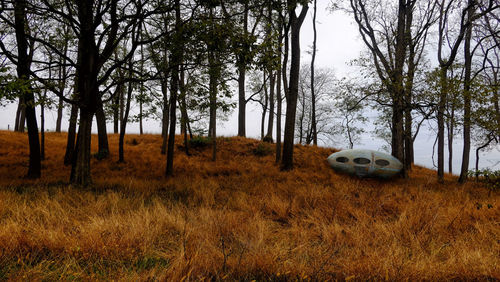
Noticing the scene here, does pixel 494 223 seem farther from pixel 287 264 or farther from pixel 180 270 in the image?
pixel 180 270

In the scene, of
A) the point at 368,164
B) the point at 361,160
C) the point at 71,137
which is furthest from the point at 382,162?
the point at 71,137

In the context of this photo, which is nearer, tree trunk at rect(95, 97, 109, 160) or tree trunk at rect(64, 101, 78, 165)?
tree trunk at rect(64, 101, 78, 165)

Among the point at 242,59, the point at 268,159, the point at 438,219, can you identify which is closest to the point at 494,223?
the point at 438,219

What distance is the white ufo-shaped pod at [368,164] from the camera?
36.2ft

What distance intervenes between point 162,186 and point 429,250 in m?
7.09

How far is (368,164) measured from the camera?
1120 cm

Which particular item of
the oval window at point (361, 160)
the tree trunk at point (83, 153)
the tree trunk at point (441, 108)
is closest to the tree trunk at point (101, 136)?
the tree trunk at point (83, 153)

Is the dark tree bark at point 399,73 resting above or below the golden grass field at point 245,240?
above

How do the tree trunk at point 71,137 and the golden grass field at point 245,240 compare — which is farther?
the tree trunk at point 71,137

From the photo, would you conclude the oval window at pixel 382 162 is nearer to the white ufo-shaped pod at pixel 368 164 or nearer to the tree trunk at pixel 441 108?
the white ufo-shaped pod at pixel 368 164

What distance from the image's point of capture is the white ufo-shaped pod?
11.0 m

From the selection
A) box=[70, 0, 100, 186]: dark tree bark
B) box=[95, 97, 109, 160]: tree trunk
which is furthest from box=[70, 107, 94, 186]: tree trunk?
box=[95, 97, 109, 160]: tree trunk

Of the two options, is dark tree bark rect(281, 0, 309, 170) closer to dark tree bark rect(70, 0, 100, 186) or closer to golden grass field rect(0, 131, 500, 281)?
golden grass field rect(0, 131, 500, 281)

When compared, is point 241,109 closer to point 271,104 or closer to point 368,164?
point 271,104
